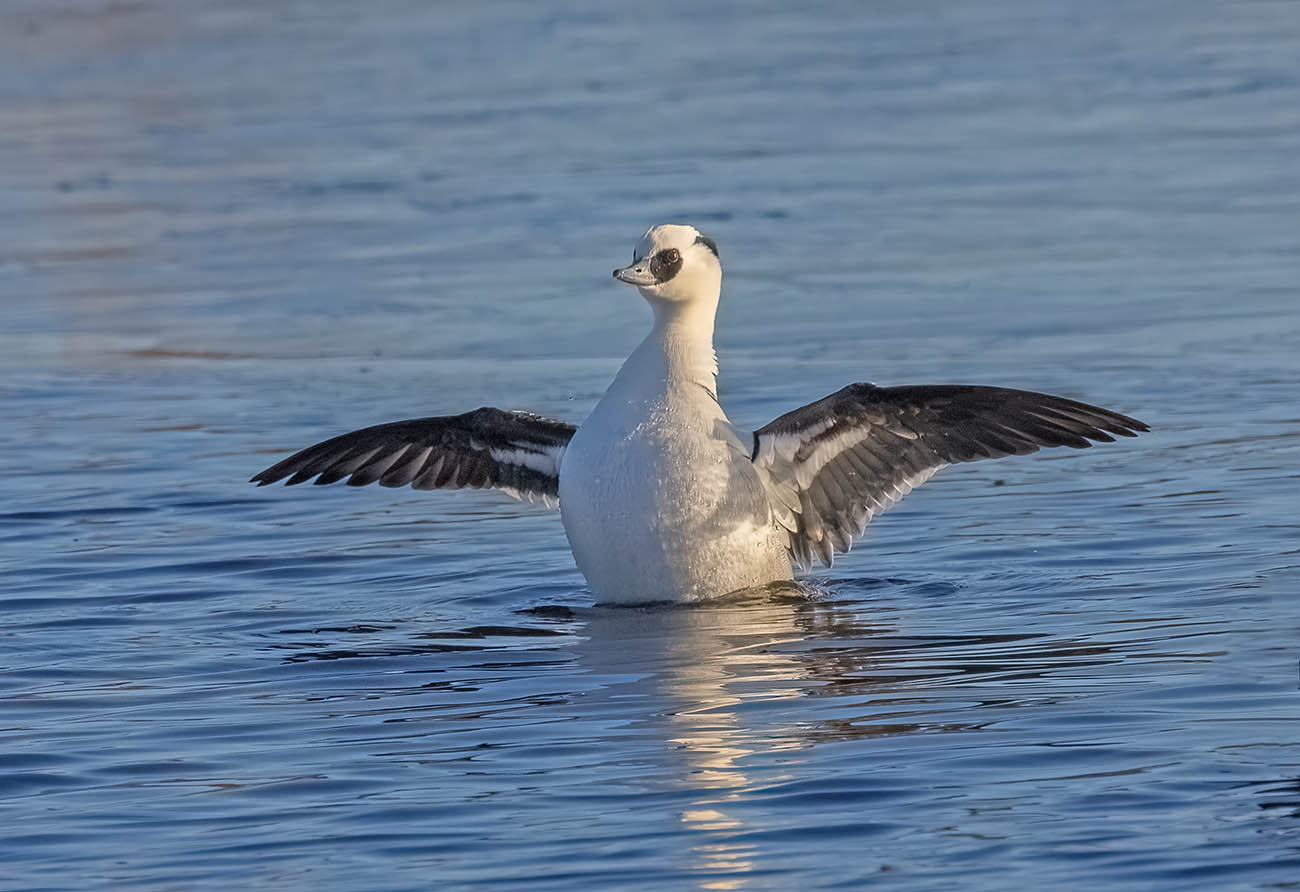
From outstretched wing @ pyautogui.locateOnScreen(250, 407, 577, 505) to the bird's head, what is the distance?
826mm

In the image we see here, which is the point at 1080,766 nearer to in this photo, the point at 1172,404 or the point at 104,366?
the point at 1172,404

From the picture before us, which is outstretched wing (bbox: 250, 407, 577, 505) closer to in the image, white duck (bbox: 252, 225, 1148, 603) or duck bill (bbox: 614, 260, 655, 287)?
white duck (bbox: 252, 225, 1148, 603)

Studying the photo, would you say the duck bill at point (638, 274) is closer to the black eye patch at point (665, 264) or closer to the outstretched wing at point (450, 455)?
the black eye patch at point (665, 264)

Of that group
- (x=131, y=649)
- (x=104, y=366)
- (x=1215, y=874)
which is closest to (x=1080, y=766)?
(x=1215, y=874)

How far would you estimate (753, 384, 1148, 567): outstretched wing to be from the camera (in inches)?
332

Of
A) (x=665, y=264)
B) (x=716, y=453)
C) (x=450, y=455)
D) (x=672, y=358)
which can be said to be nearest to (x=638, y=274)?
(x=665, y=264)

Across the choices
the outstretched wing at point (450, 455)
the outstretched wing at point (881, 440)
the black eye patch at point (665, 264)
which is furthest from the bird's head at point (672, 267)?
the outstretched wing at point (450, 455)

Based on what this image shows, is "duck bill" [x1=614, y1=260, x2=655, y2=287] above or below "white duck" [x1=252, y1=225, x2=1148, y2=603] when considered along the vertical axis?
above

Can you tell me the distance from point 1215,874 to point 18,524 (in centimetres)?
629

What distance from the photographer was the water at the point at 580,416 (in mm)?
5672

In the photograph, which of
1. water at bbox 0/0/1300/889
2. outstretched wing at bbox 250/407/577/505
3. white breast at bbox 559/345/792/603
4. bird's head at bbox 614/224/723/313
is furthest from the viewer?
outstretched wing at bbox 250/407/577/505

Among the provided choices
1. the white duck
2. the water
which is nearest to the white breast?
the white duck

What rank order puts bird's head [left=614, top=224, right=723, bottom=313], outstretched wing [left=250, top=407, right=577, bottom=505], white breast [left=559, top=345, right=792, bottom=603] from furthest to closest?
outstretched wing [left=250, top=407, right=577, bottom=505], bird's head [left=614, top=224, right=723, bottom=313], white breast [left=559, top=345, right=792, bottom=603]

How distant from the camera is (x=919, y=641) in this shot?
7523mm
